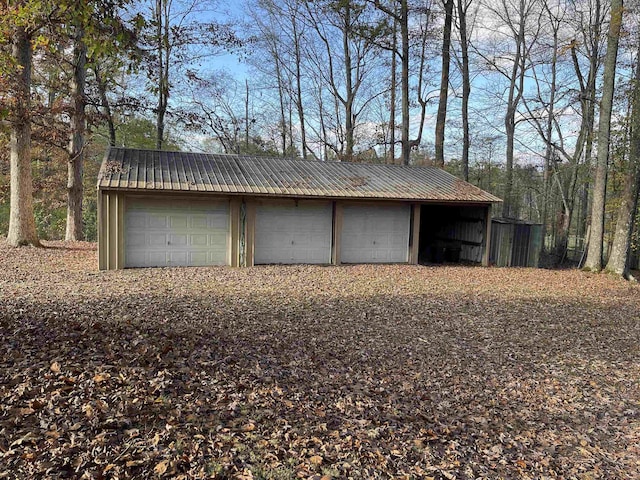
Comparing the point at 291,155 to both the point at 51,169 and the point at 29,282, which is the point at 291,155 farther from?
the point at 29,282

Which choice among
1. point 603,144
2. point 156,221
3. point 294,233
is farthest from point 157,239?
point 603,144

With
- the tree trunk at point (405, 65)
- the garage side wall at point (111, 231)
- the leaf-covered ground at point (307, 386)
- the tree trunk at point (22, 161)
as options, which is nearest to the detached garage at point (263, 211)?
the garage side wall at point (111, 231)

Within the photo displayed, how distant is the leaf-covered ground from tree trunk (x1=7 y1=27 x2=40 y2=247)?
5.23 m

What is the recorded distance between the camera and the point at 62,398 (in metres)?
3.51

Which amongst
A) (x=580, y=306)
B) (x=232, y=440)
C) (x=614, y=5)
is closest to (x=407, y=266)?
(x=580, y=306)

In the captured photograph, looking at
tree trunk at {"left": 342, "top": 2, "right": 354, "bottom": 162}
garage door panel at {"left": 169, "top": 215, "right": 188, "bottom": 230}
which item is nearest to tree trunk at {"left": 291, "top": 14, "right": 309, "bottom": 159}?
tree trunk at {"left": 342, "top": 2, "right": 354, "bottom": 162}

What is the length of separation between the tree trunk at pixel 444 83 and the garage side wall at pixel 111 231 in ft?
46.7

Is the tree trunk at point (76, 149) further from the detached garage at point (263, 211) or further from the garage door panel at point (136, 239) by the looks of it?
the garage door panel at point (136, 239)

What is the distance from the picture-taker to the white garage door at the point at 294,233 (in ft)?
44.4

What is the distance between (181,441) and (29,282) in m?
7.66

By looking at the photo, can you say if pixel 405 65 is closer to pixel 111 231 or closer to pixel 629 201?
pixel 629 201

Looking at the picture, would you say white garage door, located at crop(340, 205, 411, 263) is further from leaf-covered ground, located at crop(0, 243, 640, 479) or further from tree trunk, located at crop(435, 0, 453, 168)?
tree trunk, located at crop(435, 0, 453, 168)

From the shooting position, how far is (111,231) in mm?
11547

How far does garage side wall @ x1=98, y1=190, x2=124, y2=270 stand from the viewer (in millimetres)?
11328
